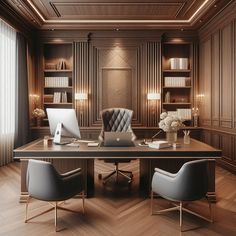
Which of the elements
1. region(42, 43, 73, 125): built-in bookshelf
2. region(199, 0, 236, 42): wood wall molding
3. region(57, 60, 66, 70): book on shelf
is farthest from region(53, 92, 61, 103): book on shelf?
region(199, 0, 236, 42): wood wall molding

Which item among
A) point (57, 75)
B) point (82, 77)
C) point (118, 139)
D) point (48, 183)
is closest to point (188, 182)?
point (118, 139)

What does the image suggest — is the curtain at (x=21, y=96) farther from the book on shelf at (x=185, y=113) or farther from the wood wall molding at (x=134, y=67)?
the book on shelf at (x=185, y=113)

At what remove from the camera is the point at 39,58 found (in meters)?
5.96

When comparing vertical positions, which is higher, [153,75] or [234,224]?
[153,75]

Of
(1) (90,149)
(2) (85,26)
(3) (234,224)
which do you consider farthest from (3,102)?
(3) (234,224)

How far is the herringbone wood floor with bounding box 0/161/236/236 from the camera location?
93.1 inches

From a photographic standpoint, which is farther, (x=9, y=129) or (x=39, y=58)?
(x=39, y=58)

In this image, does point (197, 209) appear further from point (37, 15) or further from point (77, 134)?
point (37, 15)

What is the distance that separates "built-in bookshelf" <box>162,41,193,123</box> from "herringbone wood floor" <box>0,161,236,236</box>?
282 centimetres

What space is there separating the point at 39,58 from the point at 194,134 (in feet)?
12.8

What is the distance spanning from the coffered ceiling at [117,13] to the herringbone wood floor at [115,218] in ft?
10.6

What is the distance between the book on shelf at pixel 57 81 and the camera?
5949 mm

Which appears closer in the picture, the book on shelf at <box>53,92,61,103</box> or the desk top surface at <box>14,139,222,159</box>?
the desk top surface at <box>14,139,222,159</box>

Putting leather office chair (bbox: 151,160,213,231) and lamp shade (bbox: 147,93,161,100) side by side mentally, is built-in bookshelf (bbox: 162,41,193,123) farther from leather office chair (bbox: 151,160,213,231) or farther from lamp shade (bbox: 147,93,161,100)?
leather office chair (bbox: 151,160,213,231)
